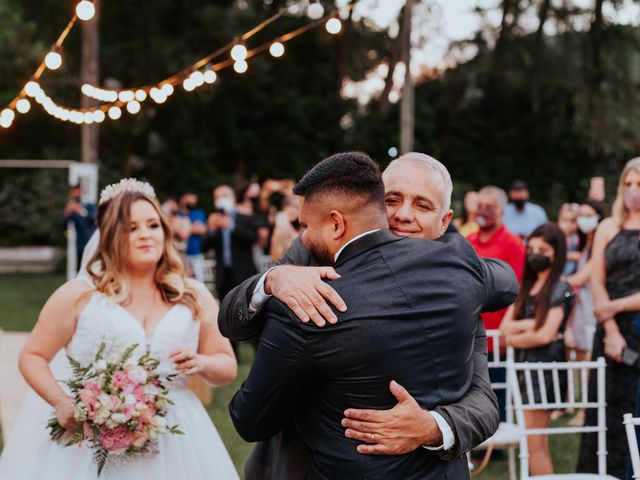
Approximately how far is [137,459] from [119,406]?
380 millimetres

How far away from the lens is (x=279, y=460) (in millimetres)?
2385

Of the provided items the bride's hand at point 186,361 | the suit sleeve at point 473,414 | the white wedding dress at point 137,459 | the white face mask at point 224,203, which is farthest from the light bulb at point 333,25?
the white face mask at point 224,203

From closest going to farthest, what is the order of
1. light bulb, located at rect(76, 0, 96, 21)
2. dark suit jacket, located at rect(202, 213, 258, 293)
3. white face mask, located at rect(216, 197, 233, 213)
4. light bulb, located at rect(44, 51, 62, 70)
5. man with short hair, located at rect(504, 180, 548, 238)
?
light bulb, located at rect(76, 0, 96, 21)
light bulb, located at rect(44, 51, 62, 70)
man with short hair, located at rect(504, 180, 548, 238)
dark suit jacket, located at rect(202, 213, 258, 293)
white face mask, located at rect(216, 197, 233, 213)

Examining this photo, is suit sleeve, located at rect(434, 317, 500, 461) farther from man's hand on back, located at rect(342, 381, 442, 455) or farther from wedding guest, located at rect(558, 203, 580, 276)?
wedding guest, located at rect(558, 203, 580, 276)

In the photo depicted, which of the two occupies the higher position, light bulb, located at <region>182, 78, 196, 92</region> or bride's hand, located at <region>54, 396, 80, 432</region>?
light bulb, located at <region>182, 78, 196, 92</region>

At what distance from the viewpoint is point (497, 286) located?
8.22 feet

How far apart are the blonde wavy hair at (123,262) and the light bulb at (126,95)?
11.3 feet

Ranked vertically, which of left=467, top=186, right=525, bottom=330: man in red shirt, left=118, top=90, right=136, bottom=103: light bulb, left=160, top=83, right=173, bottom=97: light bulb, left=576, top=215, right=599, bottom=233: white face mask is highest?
left=118, top=90, right=136, bottom=103: light bulb

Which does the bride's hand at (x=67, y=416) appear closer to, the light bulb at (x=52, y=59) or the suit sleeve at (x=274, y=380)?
the suit sleeve at (x=274, y=380)

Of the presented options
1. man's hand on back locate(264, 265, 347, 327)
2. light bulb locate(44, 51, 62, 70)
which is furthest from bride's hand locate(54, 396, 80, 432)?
light bulb locate(44, 51, 62, 70)

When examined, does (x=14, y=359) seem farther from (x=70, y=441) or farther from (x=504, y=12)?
(x=504, y=12)

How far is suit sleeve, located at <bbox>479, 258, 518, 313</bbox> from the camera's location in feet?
8.05

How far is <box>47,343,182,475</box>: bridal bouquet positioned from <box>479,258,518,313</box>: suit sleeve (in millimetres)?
1467

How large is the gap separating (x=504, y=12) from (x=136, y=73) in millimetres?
11491
